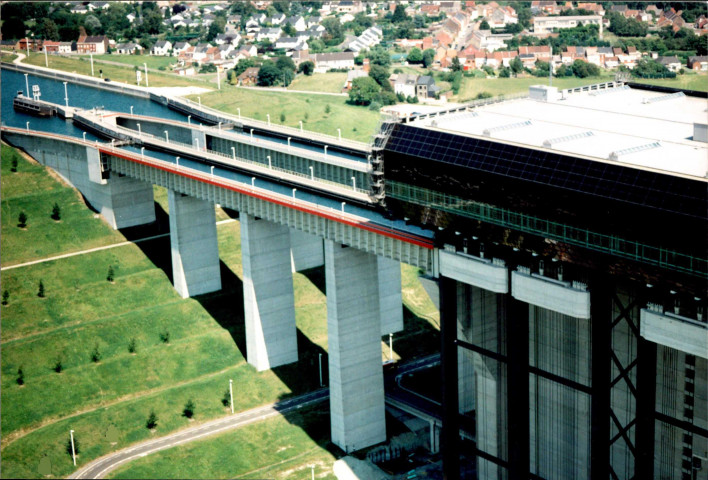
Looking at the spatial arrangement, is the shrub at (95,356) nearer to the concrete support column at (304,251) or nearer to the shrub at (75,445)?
the shrub at (75,445)

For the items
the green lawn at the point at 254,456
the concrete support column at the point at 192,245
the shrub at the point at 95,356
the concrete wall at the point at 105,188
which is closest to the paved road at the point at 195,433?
the green lawn at the point at 254,456

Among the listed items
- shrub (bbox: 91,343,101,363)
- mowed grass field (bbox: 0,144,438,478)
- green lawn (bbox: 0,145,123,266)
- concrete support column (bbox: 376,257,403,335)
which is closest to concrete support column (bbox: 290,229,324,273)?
mowed grass field (bbox: 0,144,438,478)

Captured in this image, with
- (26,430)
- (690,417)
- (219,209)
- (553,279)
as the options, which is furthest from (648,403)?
(219,209)

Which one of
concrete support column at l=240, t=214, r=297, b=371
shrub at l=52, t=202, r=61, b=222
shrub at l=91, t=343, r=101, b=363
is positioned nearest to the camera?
shrub at l=91, t=343, r=101, b=363

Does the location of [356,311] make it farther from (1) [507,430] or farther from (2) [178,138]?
(2) [178,138]

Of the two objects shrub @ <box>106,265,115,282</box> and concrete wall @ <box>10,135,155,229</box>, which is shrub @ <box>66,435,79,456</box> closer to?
A: shrub @ <box>106,265,115,282</box>
